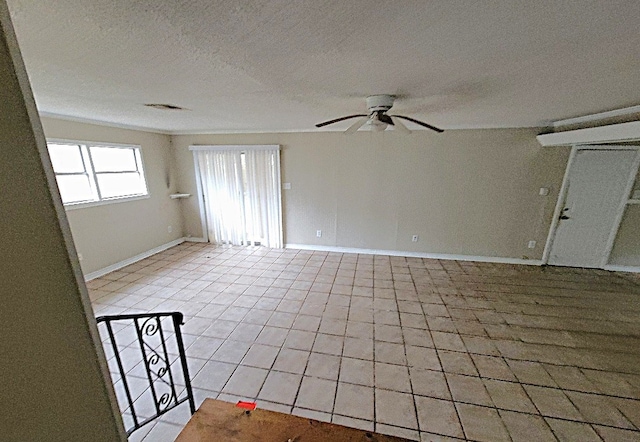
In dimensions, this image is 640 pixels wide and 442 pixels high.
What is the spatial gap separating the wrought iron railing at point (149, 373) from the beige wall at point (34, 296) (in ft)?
3.52

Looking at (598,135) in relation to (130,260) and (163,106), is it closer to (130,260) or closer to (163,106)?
(163,106)

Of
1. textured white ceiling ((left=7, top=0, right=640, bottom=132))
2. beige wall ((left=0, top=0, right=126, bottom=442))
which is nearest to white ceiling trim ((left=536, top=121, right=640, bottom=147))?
textured white ceiling ((left=7, top=0, right=640, bottom=132))

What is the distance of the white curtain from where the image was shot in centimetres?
491

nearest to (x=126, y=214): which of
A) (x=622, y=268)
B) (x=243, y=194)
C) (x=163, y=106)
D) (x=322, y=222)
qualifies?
(x=243, y=194)

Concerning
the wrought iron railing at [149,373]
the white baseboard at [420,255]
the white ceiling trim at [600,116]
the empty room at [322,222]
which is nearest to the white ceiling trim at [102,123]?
the empty room at [322,222]

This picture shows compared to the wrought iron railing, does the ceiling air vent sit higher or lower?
higher

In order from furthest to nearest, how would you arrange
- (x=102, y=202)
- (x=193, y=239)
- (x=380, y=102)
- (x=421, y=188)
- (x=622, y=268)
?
(x=193, y=239) < (x=421, y=188) < (x=622, y=268) < (x=102, y=202) < (x=380, y=102)

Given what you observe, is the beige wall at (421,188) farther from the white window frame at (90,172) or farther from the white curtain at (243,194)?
the white window frame at (90,172)

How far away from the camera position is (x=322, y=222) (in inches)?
197

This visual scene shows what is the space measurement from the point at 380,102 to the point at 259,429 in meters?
2.44

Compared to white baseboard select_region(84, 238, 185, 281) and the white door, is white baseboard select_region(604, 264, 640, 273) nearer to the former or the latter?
the white door

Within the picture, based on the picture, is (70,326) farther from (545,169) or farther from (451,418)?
(545,169)

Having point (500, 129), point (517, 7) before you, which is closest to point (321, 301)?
point (517, 7)

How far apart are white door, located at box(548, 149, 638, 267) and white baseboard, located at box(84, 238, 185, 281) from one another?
7.04 meters
